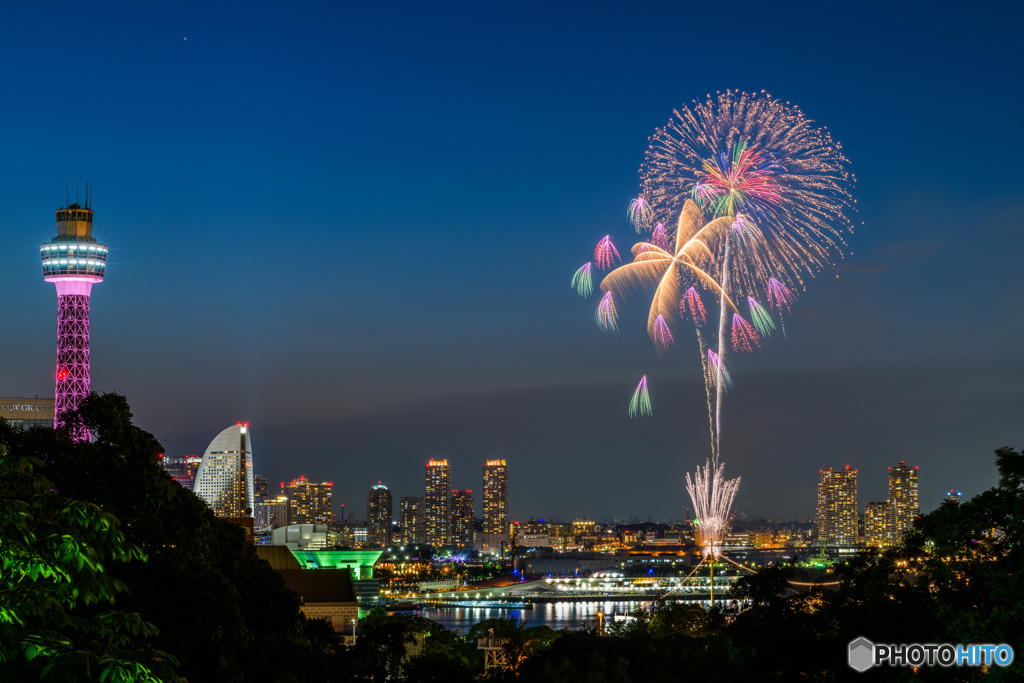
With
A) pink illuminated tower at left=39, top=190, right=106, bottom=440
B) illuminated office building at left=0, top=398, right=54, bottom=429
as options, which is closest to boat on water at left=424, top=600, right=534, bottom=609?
illuminated office building at left=0, top=398, right=54, bottom=429

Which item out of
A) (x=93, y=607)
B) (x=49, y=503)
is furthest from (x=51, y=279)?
(x=49, y=503)

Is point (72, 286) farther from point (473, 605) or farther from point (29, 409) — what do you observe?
point (473, 605)

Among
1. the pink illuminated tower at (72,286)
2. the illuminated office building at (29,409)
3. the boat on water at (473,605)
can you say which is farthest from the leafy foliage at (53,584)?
the boat on water at (473,605)

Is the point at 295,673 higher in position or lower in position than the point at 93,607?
lower

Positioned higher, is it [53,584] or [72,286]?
[72,286]

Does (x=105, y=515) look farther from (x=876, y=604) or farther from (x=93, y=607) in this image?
(x=876, y=604)

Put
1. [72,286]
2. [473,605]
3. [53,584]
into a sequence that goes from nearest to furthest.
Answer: [53,584]
[72,286]
[473,605]

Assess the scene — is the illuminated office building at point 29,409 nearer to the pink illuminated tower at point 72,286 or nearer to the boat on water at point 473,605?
the pink illuminated tower at point 72,286

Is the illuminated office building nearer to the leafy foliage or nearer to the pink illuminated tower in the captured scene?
the pink illuminated tower

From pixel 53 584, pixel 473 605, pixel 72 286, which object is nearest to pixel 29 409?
pixel 72 286
